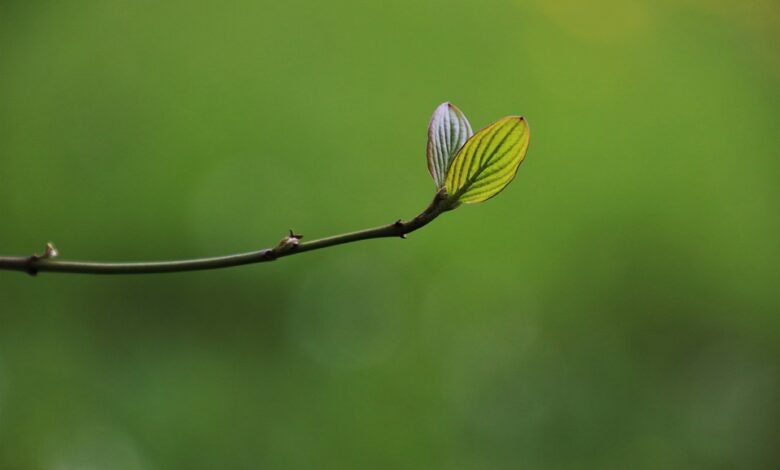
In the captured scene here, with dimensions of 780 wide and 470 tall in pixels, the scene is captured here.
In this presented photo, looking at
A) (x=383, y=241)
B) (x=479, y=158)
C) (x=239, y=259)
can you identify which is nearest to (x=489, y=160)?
(x=479, y=158)

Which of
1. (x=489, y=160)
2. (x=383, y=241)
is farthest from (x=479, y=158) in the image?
(x=383, y=241)

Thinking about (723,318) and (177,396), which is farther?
(723,318)

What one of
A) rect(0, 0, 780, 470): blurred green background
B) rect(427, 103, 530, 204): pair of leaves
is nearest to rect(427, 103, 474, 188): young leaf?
rect(427, 103, 530, 204): pair of leaves

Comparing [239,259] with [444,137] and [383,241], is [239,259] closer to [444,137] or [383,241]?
[444,137]

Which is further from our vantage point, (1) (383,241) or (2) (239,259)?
(1) (383,241)

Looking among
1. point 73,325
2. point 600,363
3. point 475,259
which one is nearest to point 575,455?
point 600,363

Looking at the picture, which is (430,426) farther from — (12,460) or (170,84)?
(170,84)

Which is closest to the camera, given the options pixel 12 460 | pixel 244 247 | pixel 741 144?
pixel 12 460

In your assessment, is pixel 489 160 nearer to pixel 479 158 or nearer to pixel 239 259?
pixel 479 158
